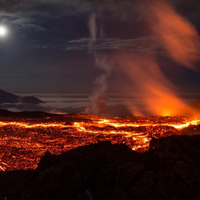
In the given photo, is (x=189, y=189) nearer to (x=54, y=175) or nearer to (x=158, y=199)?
(x=158, y=199)

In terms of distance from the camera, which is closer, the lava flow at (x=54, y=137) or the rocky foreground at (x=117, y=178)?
the rocky foreground at (x=117, y=178)

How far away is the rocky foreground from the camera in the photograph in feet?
33.4

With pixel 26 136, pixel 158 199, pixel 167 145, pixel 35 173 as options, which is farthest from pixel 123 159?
pixel 26 136

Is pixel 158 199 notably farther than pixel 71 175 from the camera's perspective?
No

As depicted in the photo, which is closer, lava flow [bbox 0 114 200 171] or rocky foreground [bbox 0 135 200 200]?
rocky foreground [bbox 0 135 200 200]

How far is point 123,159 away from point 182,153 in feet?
10.5

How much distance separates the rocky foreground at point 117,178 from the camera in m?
10.2

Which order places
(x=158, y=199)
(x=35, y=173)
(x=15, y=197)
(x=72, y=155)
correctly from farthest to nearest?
(x=72, y=155) < (x=35, y=173) < (x=15, y=197) < (x=158, y=199)

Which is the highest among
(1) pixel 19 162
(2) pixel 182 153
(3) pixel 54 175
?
(2) pixel 182 153

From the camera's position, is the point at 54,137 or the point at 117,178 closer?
the point at 117,178

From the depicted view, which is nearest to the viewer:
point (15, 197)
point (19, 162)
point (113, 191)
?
point (113, 191)

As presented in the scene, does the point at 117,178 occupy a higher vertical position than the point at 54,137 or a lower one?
lower

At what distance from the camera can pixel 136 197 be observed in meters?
10.1

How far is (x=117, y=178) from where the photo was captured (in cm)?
1122
